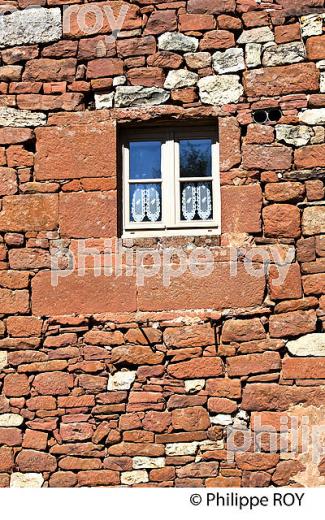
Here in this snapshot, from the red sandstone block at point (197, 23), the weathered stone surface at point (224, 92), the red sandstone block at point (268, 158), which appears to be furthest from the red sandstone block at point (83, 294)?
the red sandstone block at point (197, 23)

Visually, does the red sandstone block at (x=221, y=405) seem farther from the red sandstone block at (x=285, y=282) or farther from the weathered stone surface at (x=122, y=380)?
the red sandstone block at (x=285, y=282)

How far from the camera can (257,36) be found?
193 inches

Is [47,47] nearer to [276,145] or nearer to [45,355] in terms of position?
[276,145]

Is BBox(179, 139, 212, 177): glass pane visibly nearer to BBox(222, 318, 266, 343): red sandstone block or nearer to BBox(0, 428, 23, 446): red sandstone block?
BBox(222, 318, 266, 343): red sandstone block

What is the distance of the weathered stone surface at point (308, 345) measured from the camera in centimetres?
461

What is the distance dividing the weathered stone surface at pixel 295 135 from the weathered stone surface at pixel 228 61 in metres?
0.55

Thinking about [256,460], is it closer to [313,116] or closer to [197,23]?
[313,116]

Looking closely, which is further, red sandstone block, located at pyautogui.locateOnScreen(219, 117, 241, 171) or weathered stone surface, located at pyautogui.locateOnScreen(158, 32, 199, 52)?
weathered stone surface, located at pyautogui.locateOnScreen(158, 32, 199, 52)

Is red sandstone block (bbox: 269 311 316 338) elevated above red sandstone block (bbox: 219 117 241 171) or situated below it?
below

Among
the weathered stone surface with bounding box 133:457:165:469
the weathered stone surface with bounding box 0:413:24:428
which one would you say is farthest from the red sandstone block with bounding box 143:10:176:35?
the weathered stone surface with bounding box 133:457:165:469

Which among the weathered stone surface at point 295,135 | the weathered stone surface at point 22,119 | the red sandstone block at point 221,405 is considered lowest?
the red sandstone block at point 221,405

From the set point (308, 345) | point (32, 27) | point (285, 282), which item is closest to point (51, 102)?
point (32, 27)

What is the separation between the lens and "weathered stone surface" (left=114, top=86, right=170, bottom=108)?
4938 mm

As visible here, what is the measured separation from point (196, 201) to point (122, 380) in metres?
1.38
